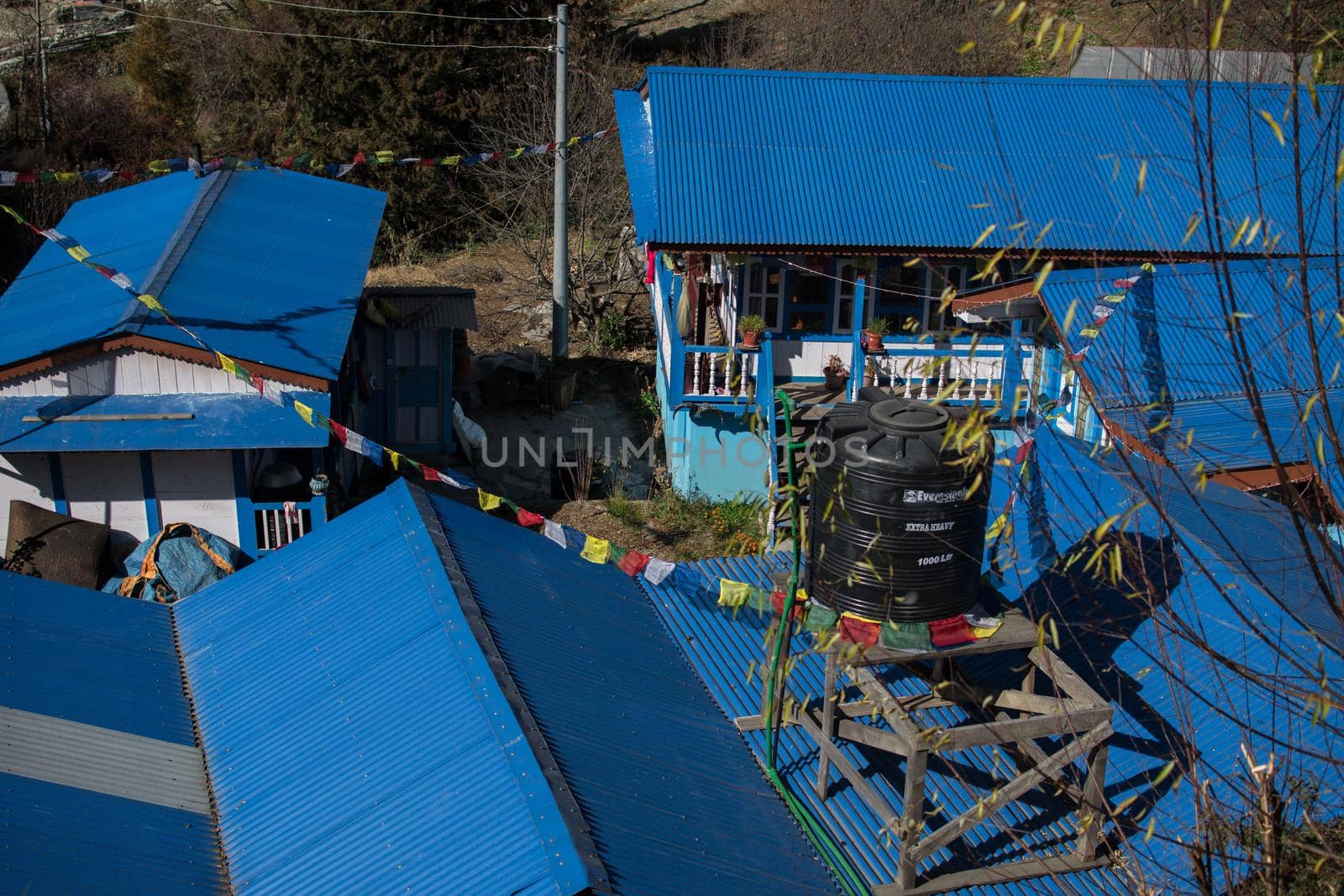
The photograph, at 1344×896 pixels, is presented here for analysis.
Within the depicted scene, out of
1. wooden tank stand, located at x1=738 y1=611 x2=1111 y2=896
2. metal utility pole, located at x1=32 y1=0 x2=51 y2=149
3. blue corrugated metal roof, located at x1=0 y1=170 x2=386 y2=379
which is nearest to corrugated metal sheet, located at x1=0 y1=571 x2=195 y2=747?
blue corrugated metal roof, located at x1=0 y1=170 x2=386 y2=379

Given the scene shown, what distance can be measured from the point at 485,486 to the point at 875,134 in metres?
7.31

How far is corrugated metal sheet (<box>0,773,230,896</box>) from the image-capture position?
6.66 metres

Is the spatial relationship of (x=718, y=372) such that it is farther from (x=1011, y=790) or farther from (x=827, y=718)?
(x=1011, y=790)

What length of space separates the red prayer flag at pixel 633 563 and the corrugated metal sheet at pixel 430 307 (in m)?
7.94

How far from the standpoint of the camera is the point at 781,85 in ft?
53.5

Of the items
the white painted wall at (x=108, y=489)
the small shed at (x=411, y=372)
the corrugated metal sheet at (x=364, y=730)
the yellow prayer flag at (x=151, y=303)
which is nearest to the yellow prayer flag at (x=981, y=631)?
the corrugated metal sheet at (x=364, y=730)

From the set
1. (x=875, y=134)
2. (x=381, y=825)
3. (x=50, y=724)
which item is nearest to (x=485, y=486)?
(x=875, y=134)

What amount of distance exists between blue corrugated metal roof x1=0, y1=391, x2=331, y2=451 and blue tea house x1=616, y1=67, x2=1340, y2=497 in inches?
203

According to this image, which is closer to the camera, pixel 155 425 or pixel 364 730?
pixel 364 730

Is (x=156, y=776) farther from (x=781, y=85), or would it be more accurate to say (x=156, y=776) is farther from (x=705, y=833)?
(x=781, y=85)

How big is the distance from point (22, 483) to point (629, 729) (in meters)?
7.66

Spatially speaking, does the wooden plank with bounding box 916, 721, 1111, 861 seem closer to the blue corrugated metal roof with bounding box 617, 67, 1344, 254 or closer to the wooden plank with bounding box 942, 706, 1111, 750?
the wooden plank with bounding box 942, 706, 1111, 750

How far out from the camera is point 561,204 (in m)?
21.1

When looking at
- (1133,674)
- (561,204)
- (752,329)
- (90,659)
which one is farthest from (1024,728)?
(561,204)
